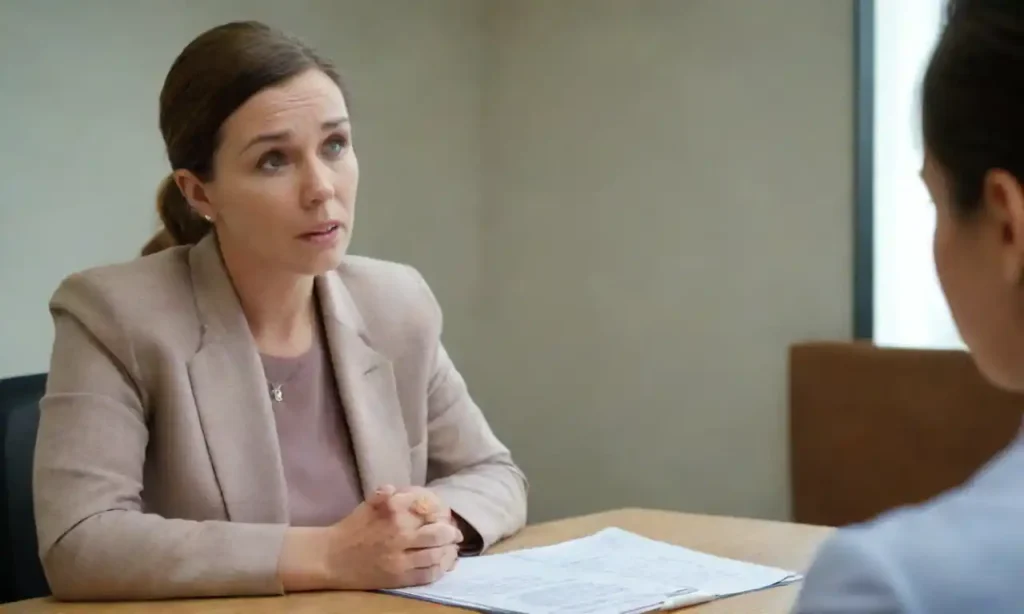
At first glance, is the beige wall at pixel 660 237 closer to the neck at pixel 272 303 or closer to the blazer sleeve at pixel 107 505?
the neck at pixel 272 303

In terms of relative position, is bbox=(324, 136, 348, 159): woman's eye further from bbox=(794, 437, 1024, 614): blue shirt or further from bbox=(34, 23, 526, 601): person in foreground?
bbox=(794, 437, 1024, 614): blue shirt

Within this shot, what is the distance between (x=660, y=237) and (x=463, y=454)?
132cm

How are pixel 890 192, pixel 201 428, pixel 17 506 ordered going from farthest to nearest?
1. pixel 890 192
2. pixel 17 506
3. pixel 201 428

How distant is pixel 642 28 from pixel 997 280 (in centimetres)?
247

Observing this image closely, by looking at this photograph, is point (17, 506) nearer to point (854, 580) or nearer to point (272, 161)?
point (272, 161)

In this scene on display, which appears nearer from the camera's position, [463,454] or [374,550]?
[374,550]

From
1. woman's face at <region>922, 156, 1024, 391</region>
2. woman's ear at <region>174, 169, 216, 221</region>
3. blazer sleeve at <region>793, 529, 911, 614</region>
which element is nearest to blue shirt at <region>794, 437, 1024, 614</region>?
blazer sleeve at <region>793, 529, 911, 614</region>

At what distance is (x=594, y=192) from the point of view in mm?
3166

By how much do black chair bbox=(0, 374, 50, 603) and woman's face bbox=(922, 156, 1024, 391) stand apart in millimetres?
1355

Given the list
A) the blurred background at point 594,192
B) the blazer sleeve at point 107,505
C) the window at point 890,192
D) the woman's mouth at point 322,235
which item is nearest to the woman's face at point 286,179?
the woman's mouth at point 322,235

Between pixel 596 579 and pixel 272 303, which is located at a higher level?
pixel 272 303

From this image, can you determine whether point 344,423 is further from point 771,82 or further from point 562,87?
point 562,87

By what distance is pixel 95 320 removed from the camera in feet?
4.97

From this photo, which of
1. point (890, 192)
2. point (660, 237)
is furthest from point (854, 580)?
point (660, 237)
